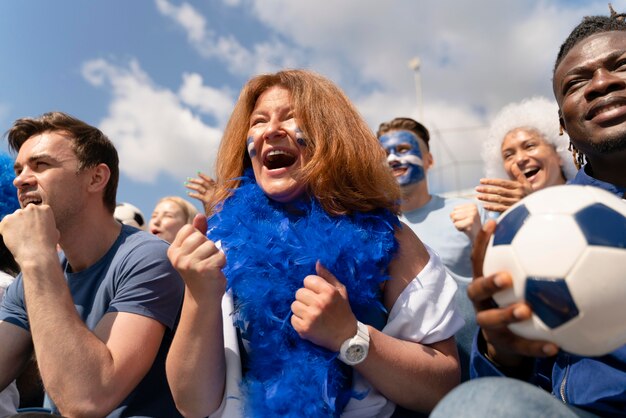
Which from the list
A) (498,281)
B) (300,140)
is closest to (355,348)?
(498,281)

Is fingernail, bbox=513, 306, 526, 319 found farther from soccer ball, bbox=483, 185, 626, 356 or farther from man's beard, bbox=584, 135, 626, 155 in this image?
man's beard, bbox=584, 135, 626, 155

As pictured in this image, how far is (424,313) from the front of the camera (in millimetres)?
1587

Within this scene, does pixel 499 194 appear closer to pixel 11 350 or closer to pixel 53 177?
pixel 53 177

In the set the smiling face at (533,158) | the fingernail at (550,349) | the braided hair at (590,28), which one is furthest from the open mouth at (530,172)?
the fingernail at (550,349)

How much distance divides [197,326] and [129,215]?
3.45m

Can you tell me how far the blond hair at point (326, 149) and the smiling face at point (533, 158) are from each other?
1435 millimetres

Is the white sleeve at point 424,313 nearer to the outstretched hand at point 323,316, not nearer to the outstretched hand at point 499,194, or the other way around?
the outstretched hand at point 323,316

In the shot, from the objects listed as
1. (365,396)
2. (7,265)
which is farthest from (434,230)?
(7,265)

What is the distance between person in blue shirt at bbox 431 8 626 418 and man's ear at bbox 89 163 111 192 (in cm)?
173

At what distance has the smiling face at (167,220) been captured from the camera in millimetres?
4387

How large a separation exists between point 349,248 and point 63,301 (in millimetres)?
948

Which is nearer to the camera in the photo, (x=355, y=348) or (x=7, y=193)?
(x=355, y=348)

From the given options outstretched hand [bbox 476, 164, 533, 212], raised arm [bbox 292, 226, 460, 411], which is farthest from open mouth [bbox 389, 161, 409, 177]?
raised arm [bbox 292, 226, 460, 411]

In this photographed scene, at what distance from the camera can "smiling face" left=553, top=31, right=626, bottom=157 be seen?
151 centimetres
